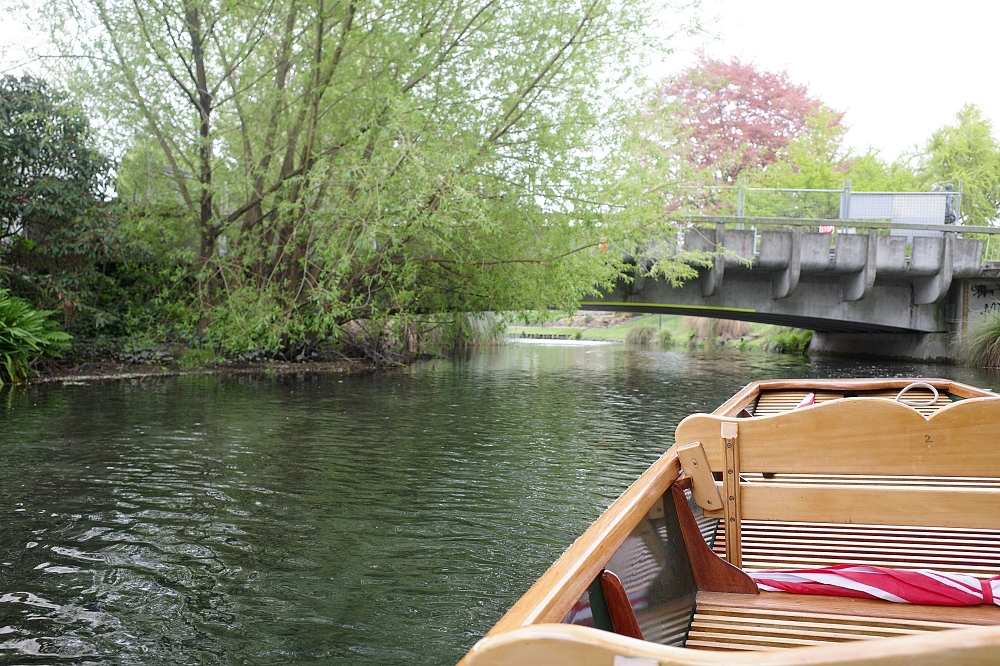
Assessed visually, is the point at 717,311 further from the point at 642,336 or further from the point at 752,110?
the point at 752,110

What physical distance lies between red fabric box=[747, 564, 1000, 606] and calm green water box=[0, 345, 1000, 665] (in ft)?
4.17

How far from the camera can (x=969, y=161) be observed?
34.0 metres

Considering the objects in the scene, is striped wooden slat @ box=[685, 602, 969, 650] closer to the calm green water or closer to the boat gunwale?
the calm green water

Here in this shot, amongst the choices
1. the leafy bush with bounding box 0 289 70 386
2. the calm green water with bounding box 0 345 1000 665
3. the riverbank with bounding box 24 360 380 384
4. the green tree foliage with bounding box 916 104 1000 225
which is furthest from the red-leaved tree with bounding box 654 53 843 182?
the leafy bush with bounding box 0 289 70 386

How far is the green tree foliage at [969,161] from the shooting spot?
107ft

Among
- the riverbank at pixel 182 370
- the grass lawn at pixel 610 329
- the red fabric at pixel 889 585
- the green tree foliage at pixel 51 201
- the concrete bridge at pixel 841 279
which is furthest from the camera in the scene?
the grass lawn at pixel 610 329

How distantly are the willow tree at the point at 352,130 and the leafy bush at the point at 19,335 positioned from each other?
2.48 meters

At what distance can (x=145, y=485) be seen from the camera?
6.05 meters

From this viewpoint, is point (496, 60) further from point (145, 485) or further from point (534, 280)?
point (145, 485)

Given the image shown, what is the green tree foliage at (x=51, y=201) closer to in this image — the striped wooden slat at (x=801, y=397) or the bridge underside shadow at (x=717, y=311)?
the bridge underside shadow at (x=717, y=311)

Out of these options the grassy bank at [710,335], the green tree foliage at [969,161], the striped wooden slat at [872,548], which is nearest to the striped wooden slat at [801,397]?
the striped wooden slat at [872,548]

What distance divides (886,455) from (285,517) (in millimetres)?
3742

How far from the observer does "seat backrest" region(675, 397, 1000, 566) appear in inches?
96.8

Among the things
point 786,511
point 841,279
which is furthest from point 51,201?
point 841,279
